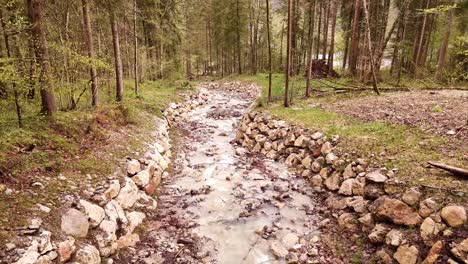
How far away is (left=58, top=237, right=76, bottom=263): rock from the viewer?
407 cm

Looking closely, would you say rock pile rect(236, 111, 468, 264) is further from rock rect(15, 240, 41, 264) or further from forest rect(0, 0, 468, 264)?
rock rect(15, 240, 41, 264)

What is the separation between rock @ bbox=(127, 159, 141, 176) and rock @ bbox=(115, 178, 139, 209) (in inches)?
11.5

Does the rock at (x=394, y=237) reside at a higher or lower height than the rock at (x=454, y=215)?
lower

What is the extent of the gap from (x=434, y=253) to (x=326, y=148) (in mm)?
4228

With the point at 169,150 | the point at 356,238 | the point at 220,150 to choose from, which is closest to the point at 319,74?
the point at 220,150

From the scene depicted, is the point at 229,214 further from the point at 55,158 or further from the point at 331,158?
the point at 55,158

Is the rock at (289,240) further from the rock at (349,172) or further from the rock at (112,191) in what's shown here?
the rock at (112,191)

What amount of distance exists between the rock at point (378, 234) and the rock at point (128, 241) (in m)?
4.48

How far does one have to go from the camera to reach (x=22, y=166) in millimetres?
5121

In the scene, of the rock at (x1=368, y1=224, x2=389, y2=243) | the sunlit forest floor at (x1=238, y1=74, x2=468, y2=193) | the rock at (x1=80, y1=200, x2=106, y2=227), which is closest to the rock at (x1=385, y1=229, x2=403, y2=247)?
the rock at (x1=368, y1=224, x2=389, y2=243)

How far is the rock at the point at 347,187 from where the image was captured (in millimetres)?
6386

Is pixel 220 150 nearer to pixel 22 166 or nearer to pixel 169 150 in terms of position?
pixel 169 150

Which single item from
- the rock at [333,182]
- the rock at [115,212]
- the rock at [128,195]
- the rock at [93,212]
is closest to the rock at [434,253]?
the rock at [333,182]

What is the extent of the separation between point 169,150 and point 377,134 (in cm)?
697
